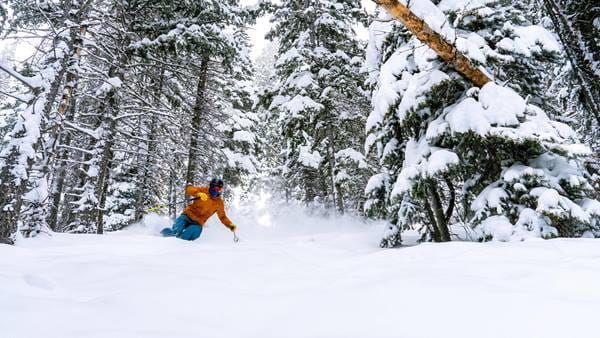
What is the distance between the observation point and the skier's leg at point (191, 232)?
8227 millimetres

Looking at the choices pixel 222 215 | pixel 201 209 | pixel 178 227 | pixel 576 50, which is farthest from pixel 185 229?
pixel 576 50

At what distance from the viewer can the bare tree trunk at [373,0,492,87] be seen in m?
4.79

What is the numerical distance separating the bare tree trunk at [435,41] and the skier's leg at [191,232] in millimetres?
6292

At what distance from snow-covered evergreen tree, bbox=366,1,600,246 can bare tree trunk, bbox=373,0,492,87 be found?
0.11m

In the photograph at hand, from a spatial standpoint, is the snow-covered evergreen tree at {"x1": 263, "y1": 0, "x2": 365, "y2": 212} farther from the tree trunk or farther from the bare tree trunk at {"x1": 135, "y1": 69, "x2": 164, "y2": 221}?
the tree trunk

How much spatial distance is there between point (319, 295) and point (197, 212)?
658cm

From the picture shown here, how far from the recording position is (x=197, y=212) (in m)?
8.58

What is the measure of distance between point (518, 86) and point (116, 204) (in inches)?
746

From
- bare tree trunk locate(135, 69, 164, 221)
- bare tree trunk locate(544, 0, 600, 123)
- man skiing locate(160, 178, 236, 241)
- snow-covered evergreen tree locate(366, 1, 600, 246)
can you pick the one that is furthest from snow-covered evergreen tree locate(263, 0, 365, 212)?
bare tree trunk locate(544, 0, 600, 123)

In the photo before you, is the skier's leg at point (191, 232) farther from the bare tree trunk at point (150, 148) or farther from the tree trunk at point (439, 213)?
the tree trunk at point (439, 213)

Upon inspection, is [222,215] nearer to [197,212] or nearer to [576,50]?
[197,212]

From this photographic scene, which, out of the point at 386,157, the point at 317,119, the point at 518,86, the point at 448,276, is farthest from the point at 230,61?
the point at 448,276

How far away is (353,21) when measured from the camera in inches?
583

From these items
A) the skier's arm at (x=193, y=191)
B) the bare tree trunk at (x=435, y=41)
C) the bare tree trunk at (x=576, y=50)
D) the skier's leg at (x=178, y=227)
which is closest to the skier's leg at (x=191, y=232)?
the skier's leg at (x=178, y=227)
